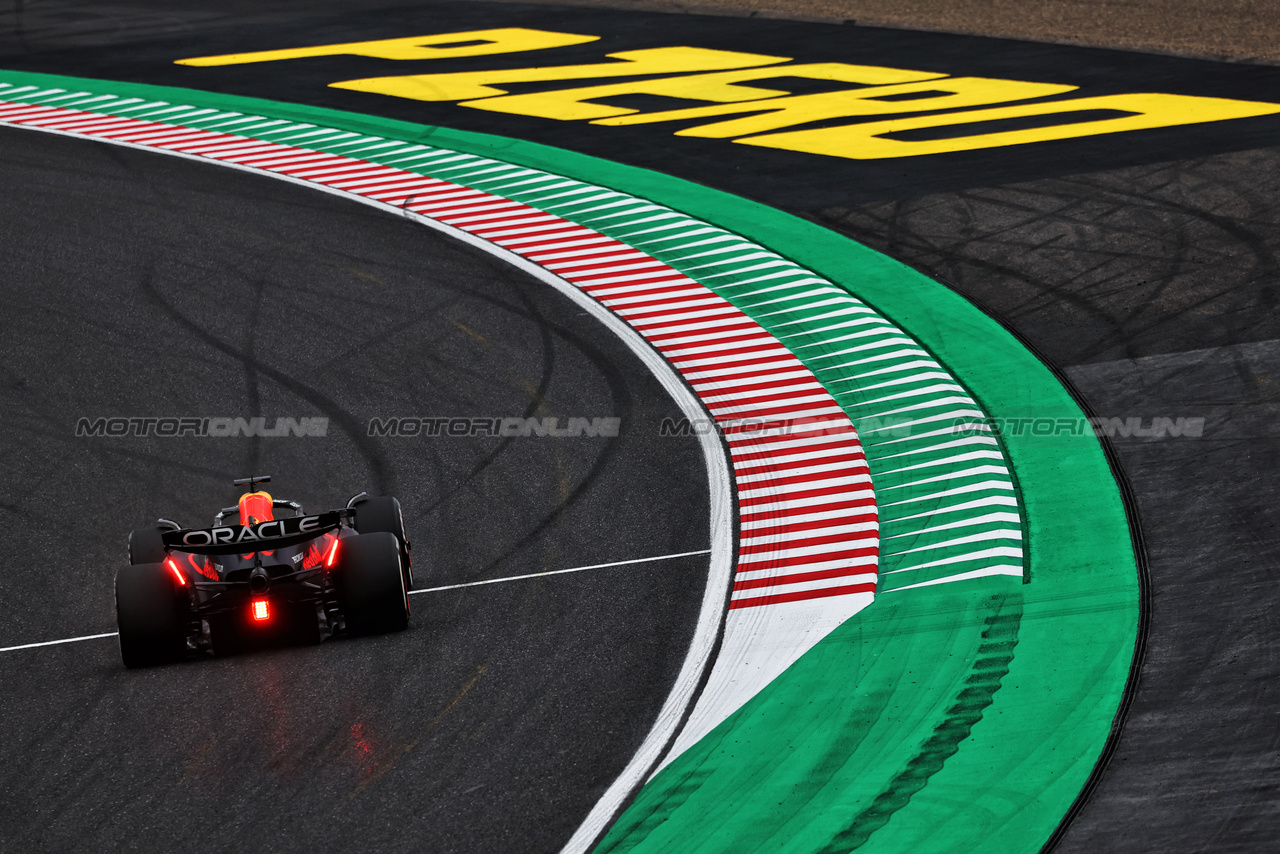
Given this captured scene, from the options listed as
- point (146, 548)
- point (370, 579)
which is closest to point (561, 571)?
point (370, 579)

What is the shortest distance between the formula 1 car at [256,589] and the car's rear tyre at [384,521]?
543 millimetres

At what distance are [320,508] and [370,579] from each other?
2634 millimetres

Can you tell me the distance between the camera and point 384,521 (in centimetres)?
1047

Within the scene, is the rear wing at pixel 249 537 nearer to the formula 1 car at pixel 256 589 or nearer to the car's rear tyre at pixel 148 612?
the formula 1 car at pixel 256 589

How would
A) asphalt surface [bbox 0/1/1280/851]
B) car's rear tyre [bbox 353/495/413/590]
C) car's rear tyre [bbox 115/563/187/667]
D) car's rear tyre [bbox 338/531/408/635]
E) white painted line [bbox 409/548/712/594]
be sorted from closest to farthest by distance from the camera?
asphalt surface [bbox 0/1/1280/851] < car's rear tyre [bbox 115/563/187/667] < car's rear tyre [bbox 338/531/408/635] < car's rear tyre [bbox 353/495/413/590] < white painted line [bbox 409/548/712/594]

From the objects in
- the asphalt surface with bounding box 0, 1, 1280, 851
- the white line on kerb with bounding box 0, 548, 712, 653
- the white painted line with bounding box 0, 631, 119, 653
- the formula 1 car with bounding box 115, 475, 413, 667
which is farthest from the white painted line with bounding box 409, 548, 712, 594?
the asphalt surface with bounding box 0, 1, 1280, 851

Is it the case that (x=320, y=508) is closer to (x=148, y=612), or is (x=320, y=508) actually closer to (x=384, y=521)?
(x=384, y=521)

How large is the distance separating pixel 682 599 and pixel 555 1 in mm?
23236

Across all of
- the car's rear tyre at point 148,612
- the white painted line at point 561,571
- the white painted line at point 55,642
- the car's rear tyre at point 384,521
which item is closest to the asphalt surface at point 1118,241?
the white painted line at point 55,642

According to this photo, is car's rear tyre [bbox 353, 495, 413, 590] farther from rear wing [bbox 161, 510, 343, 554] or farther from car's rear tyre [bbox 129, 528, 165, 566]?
car's rear tyre [bbox 129, 528, 165, 566]

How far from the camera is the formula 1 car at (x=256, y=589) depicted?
9422mm

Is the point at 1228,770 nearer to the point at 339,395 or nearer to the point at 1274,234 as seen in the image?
the point at 339,395

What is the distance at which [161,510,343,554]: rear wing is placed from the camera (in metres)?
9.51

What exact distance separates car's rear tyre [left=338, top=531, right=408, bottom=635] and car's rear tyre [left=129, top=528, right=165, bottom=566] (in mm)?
1431
